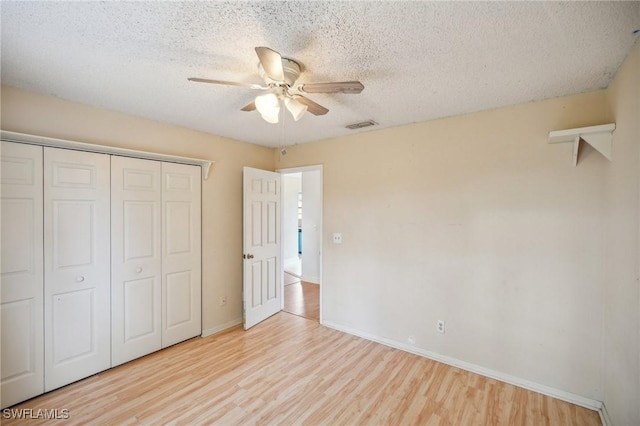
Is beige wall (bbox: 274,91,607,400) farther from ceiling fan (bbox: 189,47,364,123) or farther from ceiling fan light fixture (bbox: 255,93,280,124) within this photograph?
ceiling fan light fixture (bbox: 255,93,280,124)

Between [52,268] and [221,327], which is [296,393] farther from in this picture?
[52,268]

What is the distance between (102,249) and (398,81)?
2.85m

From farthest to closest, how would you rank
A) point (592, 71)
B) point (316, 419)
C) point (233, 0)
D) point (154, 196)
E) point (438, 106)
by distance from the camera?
point (154, 196), point (438, 106), point (316, 419), point (592, 71), point (233, 0)

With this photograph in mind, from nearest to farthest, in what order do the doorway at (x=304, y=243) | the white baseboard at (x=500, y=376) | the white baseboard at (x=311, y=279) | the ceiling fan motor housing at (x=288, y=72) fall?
the ceiling fan motor housing at (x=288, y=72), the white baseboard at (x=500, y=376), the doorway at (x=304, y=243), the white baseboard at (x=311, y=279)

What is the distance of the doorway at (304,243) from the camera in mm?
4086

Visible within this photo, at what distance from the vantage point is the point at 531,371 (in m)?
2.23

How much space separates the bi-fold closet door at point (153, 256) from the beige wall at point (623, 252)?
3.51 m

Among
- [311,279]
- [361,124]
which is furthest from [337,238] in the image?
[311,279]

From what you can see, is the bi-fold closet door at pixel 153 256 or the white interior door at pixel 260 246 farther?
the white interior door at pixel 260 246

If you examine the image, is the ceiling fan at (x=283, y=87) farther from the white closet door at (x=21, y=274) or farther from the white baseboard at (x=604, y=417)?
the white baseboard at (x=604, y=417)

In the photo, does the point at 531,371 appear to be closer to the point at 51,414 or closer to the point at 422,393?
the point at 422,393

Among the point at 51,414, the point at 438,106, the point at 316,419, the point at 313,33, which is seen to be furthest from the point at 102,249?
the point at 438,106

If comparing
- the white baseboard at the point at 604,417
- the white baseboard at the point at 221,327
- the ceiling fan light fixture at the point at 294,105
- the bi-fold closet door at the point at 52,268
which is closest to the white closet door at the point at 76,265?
the bi-fold closet door at the point at 52,268

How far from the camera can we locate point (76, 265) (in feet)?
7.41
